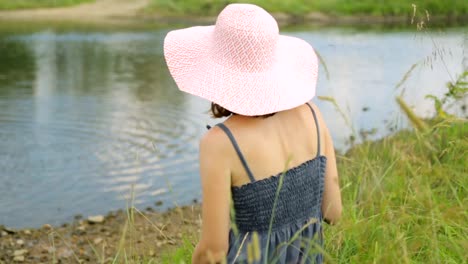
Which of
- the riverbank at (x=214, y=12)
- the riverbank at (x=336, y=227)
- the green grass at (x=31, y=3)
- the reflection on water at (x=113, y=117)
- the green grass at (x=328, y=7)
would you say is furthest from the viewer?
the green grass at (x=328, y=7)

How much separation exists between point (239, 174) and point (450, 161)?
189 centimetres

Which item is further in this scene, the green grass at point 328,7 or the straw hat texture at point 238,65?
the green grass at point 328,7

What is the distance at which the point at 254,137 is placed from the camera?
1.82 metres

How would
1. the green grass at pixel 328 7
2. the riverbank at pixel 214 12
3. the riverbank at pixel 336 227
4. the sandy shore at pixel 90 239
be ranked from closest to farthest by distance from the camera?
the riverbank at pixel 336 227, the sandy shore at pixel 90 239, the riverbank at pixel 214 12, the green grass at pixel 328 7

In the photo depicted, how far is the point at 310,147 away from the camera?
1.97 m

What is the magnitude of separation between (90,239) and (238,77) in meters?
A: 2.98

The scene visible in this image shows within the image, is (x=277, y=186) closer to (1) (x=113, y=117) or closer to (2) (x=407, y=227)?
(2) (x=407, y=227)

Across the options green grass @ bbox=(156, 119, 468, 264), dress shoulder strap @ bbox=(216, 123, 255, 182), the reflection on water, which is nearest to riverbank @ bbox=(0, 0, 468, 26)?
the reflection on water

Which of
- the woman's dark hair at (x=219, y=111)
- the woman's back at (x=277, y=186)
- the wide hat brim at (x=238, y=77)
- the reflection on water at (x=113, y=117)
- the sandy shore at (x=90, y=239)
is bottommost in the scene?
the reflection on water at (x=113, y=117)

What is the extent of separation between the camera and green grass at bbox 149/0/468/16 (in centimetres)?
2248

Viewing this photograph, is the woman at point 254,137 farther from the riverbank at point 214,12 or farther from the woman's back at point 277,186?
the riverbank at point 214,12

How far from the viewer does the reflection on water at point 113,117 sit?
5543 mm

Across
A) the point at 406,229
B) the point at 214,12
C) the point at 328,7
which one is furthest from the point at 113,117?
the point at 328,7

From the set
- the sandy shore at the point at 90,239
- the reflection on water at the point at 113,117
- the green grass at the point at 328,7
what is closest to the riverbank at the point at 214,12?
the green grass at the point at 328,7
